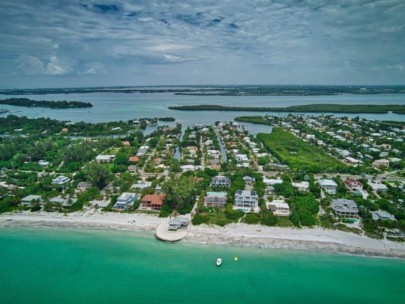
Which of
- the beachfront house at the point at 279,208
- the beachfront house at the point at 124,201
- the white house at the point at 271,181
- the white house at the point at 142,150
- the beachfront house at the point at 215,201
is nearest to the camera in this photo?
the beachfront house at the point at 279,208

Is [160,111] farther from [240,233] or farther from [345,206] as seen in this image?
[240,233]

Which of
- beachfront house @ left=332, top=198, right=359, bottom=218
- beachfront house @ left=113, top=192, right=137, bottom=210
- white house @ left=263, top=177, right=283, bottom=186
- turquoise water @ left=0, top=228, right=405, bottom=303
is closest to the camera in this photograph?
turquoise water @ left=0, top=228, right=405, bottom=303

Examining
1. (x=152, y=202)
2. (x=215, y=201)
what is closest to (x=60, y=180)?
(x=152, y=202)

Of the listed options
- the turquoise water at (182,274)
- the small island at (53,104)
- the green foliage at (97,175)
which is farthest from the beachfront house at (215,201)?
the small island at (53,104)

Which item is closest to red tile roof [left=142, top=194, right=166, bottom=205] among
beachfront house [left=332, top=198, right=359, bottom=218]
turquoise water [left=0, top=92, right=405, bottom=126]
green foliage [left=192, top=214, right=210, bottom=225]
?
green foliage [left=192, top=214, right=210, bottom=225]

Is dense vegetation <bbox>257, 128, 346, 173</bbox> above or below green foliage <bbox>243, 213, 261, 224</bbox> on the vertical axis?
above

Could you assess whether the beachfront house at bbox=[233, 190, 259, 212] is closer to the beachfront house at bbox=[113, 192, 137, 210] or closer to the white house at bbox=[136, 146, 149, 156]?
the beachfront house at bbox=[113, 192, 137, 210]

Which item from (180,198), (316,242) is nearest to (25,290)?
(180,198)

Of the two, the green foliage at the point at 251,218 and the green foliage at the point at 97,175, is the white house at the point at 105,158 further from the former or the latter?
the green foliage at the point at 251,218
